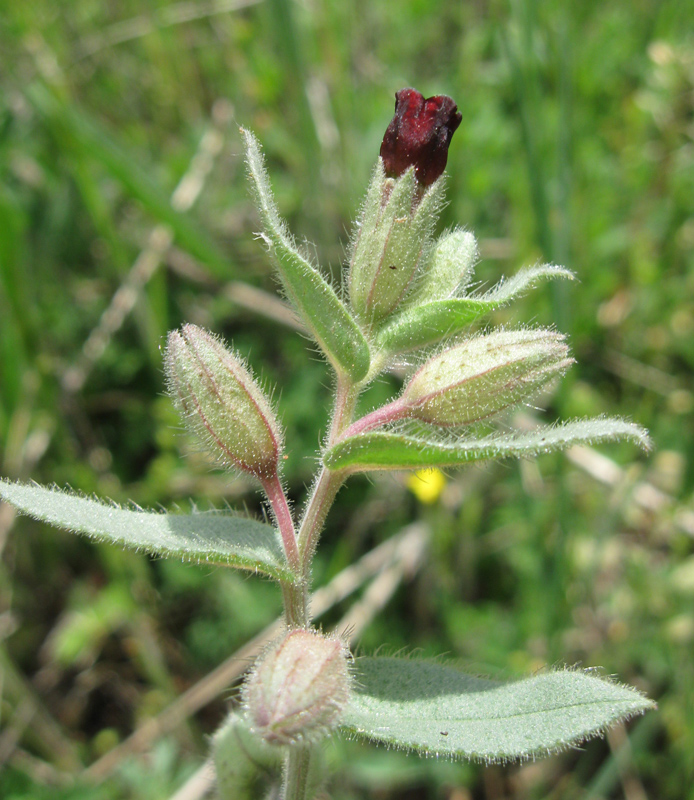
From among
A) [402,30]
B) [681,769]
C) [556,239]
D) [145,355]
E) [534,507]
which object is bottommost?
[681,769]

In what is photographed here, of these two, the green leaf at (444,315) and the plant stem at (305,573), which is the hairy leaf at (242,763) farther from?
the green leaf at (444,315)

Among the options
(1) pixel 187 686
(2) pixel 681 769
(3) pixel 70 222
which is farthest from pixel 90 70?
(2) pixel 681 769

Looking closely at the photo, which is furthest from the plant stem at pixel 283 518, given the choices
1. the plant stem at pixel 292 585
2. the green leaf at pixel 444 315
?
the green leaf at pixel 444 315

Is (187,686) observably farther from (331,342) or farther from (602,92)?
(602,92)

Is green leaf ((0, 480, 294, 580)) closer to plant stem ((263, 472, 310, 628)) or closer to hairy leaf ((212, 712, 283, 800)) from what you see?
plant stem ((263, 472, 310, 628))

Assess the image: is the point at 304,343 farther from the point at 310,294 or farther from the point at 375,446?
the point at 375,446

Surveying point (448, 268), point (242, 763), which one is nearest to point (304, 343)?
point (448, 268)

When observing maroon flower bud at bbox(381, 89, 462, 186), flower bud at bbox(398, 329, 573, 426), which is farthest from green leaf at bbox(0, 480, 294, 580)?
maroon flower bud at bbox(381, 89, 462, 186)

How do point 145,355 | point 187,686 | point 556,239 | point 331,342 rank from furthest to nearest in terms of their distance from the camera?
point 145,355, point 187,686, point 556,239, point 331,342
